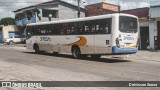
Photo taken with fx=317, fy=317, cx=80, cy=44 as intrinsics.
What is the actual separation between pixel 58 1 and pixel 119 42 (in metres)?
39.0

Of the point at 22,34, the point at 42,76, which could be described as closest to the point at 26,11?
the point at 22,34

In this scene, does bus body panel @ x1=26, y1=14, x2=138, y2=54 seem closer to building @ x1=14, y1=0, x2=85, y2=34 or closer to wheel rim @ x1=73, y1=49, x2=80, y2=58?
wheel rim @ x1=73, y1=49, x2=80, y2=58

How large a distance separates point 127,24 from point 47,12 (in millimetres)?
39415

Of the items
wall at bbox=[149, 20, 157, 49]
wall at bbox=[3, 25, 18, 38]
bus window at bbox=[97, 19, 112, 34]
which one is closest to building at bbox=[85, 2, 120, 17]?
wall at bbox=[149, 20, 157, 49]

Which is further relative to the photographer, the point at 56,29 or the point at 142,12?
the point at 142,12

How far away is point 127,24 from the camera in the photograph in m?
19.8

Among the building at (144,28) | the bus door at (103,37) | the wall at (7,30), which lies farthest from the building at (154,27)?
the wall at (7,30)

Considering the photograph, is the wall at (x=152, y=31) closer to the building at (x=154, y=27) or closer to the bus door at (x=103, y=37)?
the building at (x=154, y=27)

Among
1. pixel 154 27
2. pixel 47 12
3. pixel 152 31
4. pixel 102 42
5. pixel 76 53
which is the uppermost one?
pixel 47 12

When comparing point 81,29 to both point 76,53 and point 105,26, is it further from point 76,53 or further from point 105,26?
point 105,26

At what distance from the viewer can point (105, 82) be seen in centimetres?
1157

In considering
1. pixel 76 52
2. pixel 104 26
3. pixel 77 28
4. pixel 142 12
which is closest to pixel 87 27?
pixel 77 28

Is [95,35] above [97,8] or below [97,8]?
below

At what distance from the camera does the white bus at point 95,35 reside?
62.7ft
